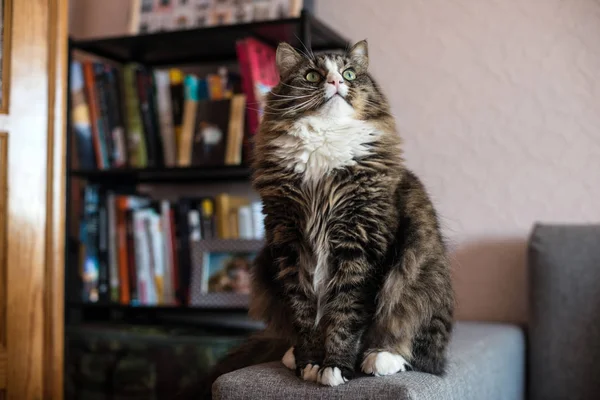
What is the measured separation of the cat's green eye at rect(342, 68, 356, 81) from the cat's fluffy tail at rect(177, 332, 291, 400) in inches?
22.6

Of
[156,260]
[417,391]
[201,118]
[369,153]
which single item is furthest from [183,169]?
[417,391]

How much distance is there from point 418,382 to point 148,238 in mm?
1273

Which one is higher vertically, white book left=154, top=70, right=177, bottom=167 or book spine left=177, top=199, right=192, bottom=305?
white book left=154, top=70, right=177, bottom=167

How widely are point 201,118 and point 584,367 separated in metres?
1.32

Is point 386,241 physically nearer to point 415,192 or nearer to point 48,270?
point 415,192

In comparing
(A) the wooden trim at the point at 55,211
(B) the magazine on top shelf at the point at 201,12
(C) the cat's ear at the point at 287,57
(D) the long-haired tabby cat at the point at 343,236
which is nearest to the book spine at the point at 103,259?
(A) the wooden trim at the point at 55,211

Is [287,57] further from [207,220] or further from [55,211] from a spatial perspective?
[207,220]

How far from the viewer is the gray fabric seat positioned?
1.08m

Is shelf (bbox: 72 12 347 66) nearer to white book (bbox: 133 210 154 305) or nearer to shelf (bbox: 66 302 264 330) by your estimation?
white book (bbox: 133 210 154 305)

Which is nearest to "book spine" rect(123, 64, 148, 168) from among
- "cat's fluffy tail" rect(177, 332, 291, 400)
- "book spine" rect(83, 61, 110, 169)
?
"book spine" rect(83, 61, 110, 169)

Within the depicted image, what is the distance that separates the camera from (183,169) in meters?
2.06

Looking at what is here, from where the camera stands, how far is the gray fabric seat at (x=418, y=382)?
3.56ft

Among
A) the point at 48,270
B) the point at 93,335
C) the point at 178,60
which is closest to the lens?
the point at 48,270

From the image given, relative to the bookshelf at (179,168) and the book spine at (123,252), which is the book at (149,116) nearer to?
the bookshelf at (179,168)
